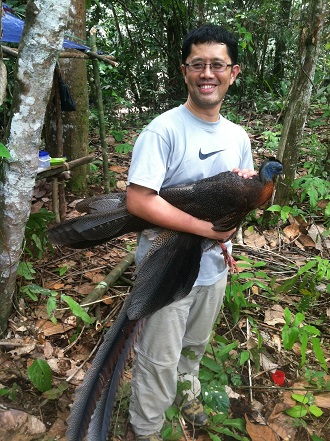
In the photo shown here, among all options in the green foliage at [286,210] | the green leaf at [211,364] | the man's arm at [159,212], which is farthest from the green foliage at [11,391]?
the green foliage at [286,210]

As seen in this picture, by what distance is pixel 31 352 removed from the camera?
2729mm

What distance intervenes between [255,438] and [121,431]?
0.78 m

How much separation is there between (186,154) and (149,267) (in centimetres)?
56

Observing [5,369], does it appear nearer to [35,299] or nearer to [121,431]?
[35,299]

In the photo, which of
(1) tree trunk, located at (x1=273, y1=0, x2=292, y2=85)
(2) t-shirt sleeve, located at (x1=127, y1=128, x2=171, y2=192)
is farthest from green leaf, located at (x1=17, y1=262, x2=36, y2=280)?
(1) tree trunk, located at (x1=273, y1=0, x2=292, y2=85)

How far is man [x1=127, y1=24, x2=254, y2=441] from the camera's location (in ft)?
6.03

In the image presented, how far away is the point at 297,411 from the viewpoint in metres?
2.55

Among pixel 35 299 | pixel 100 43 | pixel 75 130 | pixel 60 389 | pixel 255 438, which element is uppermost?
pixel 100 43

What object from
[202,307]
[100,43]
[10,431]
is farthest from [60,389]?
[100,43]

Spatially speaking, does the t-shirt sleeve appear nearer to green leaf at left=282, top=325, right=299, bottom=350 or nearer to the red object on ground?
green leaf at left=282, top=325, right=299, bottom=350

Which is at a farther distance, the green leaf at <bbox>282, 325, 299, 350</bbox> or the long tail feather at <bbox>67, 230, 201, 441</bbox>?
the green leaf at <bbox>282, 325, 299, 350</bbox>

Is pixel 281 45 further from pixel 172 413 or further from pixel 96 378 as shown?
pixel 96 378

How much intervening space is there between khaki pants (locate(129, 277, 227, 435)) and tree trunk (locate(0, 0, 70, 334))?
993 mm

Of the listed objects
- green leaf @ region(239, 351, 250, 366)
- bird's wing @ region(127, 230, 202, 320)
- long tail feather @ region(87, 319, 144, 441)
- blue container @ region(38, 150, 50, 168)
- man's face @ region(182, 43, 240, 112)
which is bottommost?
green leaf @ region(239, 351, 250, 366)
